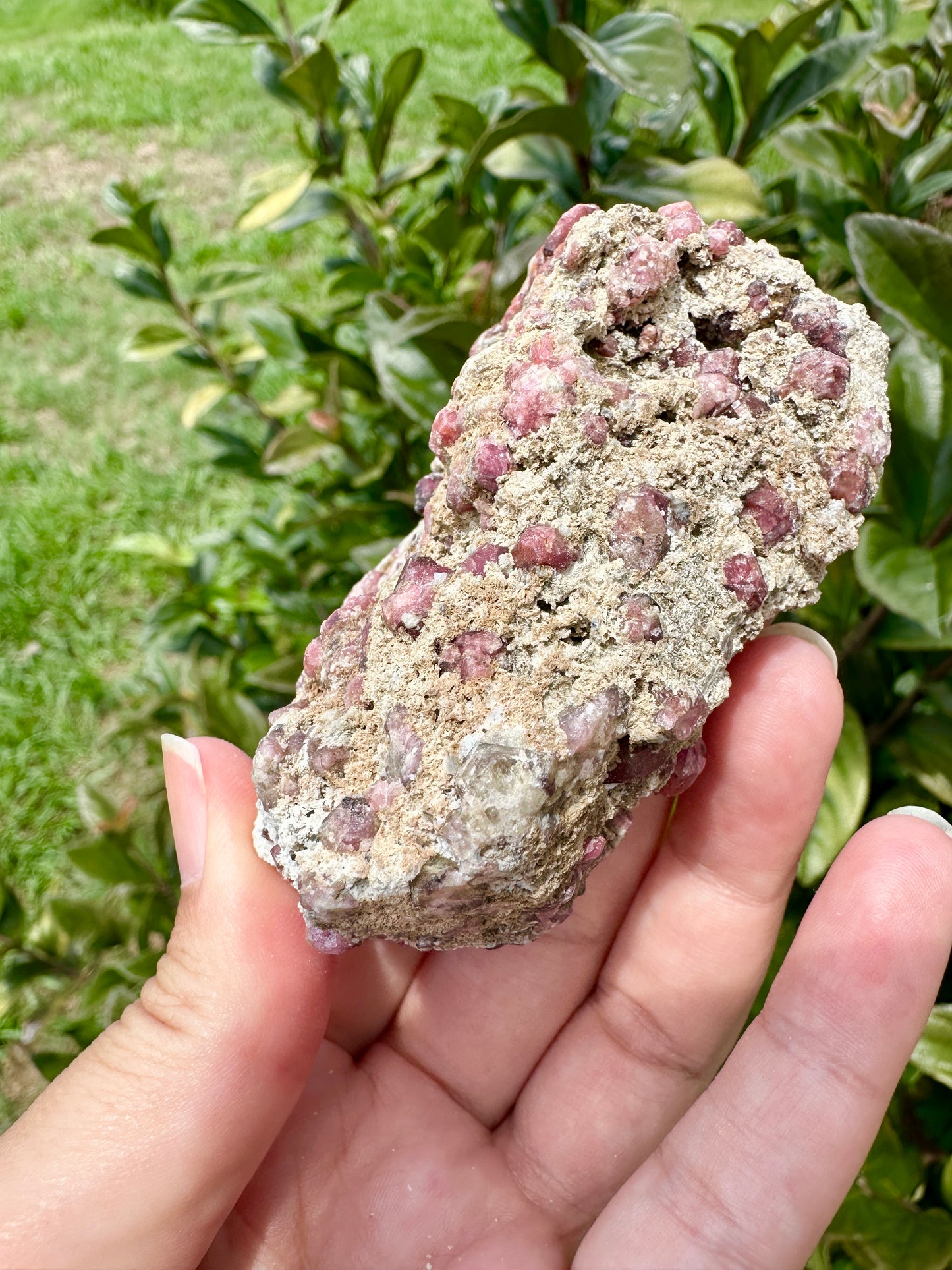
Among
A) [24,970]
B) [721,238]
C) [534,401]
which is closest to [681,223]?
[721,238]

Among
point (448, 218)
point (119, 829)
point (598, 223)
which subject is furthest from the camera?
point (119, 829)

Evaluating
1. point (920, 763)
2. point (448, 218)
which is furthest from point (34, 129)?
point (920, 763)

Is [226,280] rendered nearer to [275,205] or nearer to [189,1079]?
[275,205]

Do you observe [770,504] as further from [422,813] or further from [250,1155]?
[250,1155]

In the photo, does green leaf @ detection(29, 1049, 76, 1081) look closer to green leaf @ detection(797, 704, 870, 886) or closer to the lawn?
the lawn

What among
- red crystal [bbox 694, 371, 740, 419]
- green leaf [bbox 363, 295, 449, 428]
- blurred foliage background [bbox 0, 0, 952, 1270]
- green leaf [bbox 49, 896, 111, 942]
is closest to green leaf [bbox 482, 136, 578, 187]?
blurred foliage background [bbox 0, 0, 952, 1270]

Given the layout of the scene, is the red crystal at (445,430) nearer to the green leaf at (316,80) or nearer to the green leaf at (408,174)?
the green leaf at (316,80)

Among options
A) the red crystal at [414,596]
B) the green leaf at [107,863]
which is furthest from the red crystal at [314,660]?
the green leaf at [107,863]
